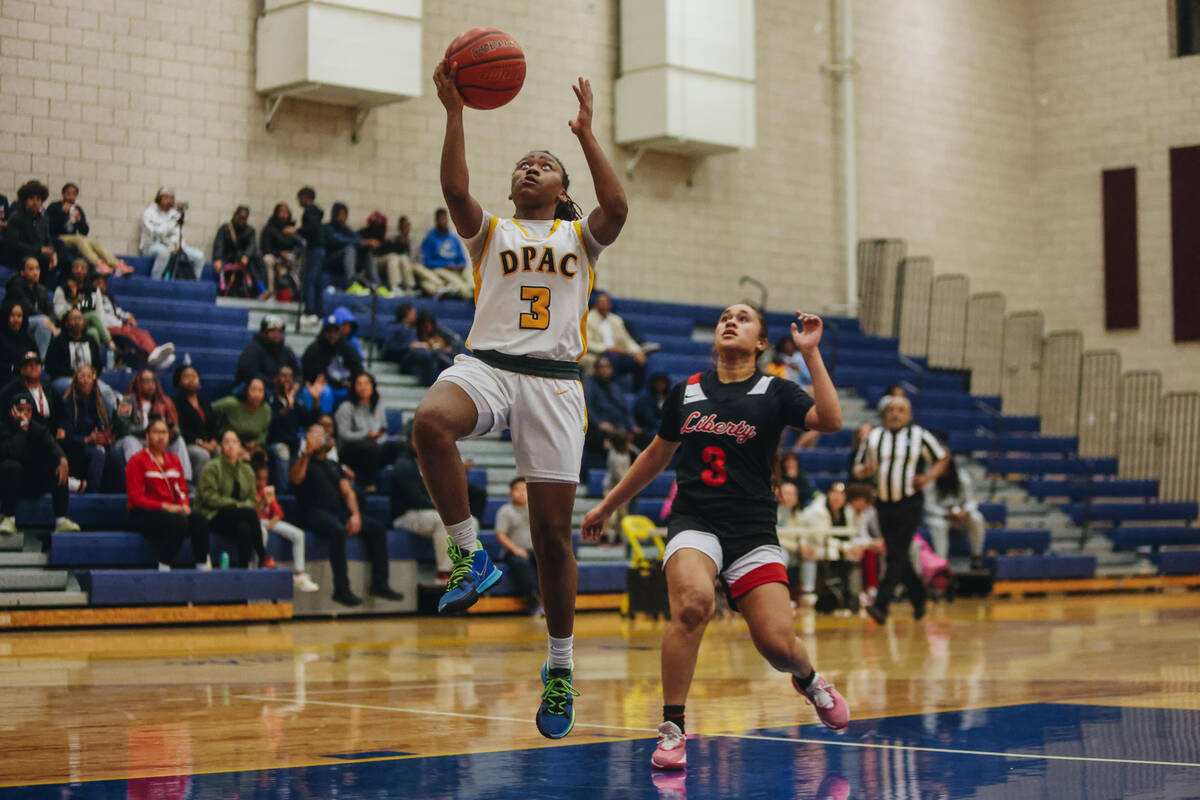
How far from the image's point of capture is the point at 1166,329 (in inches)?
885

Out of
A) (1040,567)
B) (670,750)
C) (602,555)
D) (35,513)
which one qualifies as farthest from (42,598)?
(1040,567)

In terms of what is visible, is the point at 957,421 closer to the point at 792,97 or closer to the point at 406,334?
the point at 792,97

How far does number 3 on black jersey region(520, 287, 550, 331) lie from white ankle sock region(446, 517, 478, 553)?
27.0 inches

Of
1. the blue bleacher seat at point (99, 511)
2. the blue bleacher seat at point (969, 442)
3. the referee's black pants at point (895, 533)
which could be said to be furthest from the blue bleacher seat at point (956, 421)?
the blue bleacher seat at point (99, 511)

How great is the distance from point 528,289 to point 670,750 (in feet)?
5.27

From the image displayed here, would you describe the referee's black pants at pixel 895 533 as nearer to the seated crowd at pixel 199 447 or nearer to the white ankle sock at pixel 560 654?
the seated crowd at pixel 199 447

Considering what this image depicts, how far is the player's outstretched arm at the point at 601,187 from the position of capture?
5129 millimetres

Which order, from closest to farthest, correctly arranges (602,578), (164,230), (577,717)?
Answer: 1. (577,717)
2. (602,578)
3. (164,230)

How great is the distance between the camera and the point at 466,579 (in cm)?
502

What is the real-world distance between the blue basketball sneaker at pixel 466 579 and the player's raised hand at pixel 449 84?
1458mm

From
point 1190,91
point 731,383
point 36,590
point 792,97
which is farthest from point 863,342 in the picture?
point 731,383

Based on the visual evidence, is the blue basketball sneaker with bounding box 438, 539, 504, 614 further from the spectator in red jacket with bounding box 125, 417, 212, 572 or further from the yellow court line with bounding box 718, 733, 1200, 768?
the spectator in red jacket with bounding box 125, 417, 212, 572

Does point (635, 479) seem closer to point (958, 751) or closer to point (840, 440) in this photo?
point (958, 751)

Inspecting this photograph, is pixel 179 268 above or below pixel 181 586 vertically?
above
